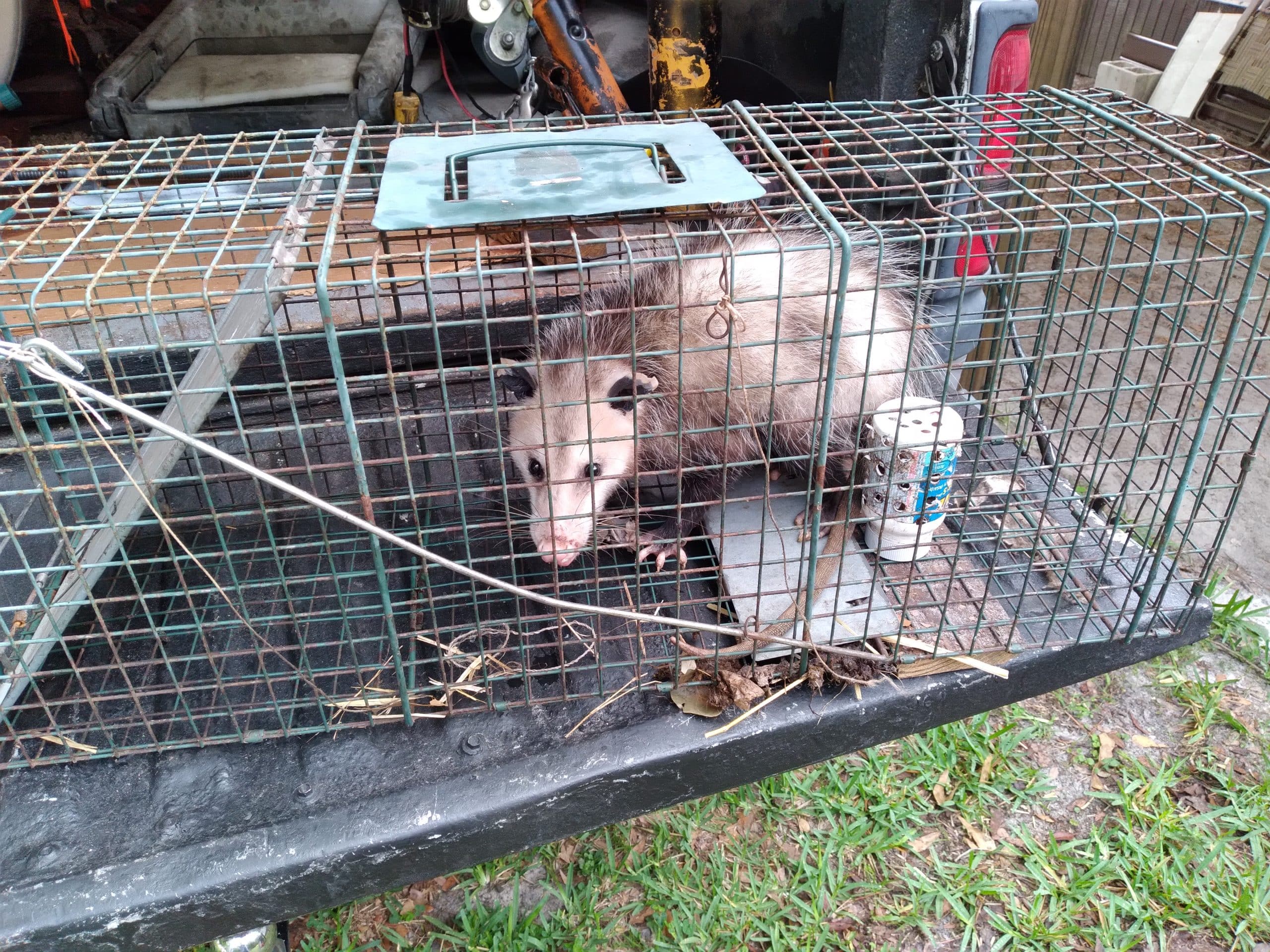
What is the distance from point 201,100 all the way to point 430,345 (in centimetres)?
258

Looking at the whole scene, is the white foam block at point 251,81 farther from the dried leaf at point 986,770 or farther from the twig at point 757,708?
the dried leaf at point 986,770

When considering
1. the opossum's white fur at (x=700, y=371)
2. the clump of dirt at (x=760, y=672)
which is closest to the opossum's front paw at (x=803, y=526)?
the opossum's white fur at (x=700, y=371)

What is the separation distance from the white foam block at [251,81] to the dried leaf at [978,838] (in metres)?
4.54

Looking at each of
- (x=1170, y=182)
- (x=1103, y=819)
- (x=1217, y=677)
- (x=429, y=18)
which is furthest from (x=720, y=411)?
(x=429, y=18)

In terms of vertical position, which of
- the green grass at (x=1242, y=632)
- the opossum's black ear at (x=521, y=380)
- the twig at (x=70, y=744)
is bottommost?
the green grass at (x=1242, y=632)

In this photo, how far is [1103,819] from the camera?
A: 2.62m

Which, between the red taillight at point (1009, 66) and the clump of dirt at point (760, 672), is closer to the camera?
the clump of dirt at point (760, 672)

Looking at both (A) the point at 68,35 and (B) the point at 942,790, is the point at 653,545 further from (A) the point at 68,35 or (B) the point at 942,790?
(A) the point at 68,35

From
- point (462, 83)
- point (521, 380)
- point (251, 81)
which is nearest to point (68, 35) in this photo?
point (251, 81)

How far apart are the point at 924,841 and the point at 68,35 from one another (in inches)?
A: 218

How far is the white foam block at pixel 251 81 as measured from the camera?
4926mm

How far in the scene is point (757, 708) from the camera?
6.49 ft

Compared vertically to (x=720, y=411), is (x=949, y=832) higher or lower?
lower

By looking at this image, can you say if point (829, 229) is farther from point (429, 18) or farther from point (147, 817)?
point (429, 18)
